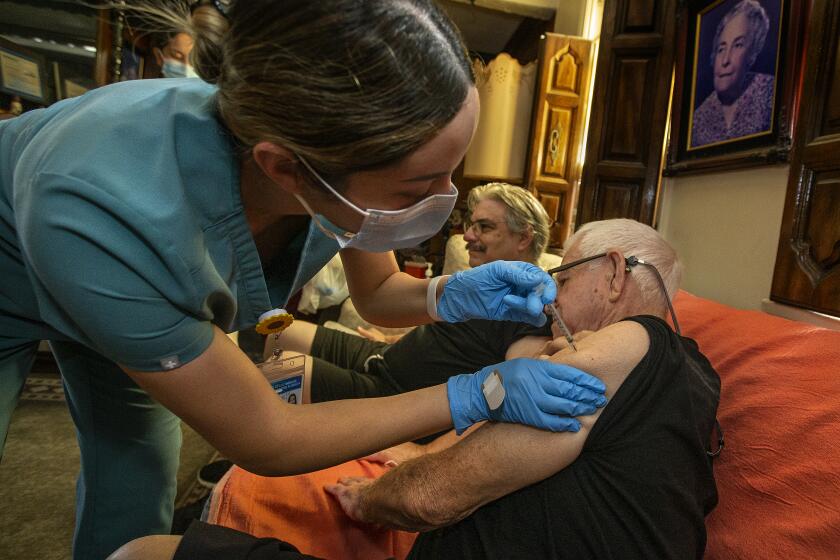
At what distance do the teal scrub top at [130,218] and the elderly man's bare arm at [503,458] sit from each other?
483mm

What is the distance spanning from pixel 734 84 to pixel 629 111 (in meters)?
0.77

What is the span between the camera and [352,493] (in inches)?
48.3

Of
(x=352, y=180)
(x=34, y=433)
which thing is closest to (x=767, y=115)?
(x=352, y=180)

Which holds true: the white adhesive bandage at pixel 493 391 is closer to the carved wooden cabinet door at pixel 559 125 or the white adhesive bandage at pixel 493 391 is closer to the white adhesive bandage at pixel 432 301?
the white adhesive bandage at pixel 432 301

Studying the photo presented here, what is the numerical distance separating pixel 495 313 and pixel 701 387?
45 cm

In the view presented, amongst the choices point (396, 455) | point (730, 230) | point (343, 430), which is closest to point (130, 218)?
point (343, 430)

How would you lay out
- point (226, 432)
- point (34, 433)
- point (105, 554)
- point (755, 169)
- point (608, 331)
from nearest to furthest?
point (226, 432)
point (608, 331)
point (105, 554)
point (755, 169)
point (34, 433)

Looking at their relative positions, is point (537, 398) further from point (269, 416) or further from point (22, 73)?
point (22, 73)

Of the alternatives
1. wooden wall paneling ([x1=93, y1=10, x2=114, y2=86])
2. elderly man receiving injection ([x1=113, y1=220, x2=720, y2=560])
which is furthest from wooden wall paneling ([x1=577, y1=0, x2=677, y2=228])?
wooden wall paneling ([x1=93, y1=10, x2=114, y2=86])

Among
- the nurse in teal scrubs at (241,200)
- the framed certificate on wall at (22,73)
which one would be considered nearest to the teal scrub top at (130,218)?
the nurse in teal scrubs at (241,200)

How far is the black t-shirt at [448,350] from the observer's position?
1670 millimetres

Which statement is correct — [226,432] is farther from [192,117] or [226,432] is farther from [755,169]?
[755,169]

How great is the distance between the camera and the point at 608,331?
3.16 ft

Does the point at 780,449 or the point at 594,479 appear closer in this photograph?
the point at 594,479
